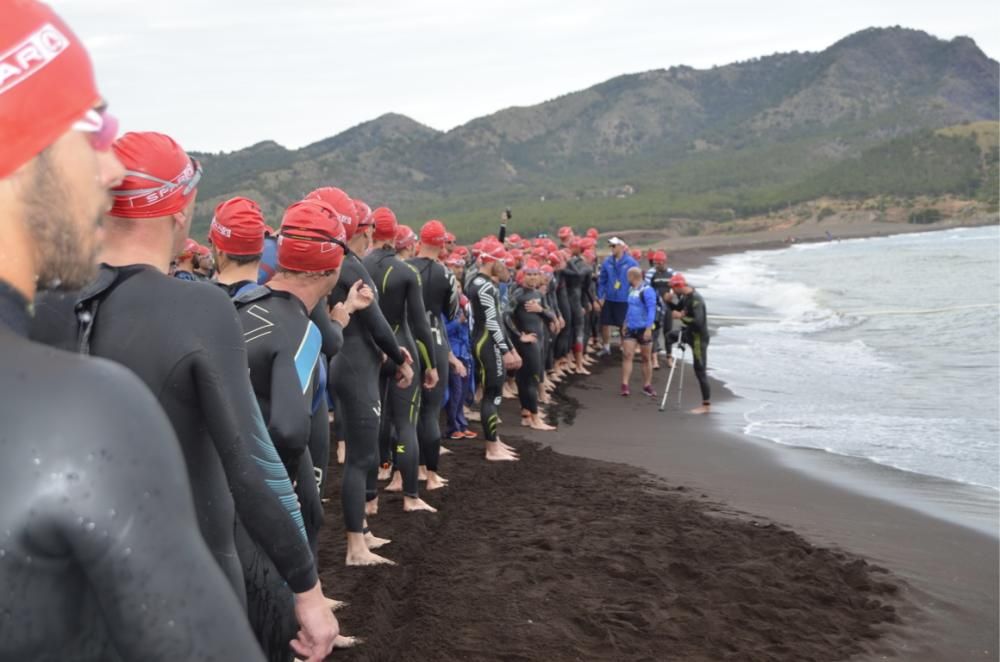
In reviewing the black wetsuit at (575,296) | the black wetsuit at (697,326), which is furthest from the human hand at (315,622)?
the black wetsuit at (575,296)

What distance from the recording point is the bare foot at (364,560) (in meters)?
6.16

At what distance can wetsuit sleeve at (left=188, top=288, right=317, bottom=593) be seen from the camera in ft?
7.46

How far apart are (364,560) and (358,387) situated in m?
1.10

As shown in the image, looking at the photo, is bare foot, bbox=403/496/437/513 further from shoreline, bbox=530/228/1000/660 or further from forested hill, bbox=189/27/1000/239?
forested hill, bbox=189/27/1000/239

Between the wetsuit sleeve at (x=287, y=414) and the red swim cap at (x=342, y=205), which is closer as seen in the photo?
the wetsuit sleeve at (x=287, y=414)

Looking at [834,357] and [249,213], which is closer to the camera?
[249,213]

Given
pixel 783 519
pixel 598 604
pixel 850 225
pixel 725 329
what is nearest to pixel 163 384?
pixel 598 604

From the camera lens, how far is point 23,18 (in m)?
1.24

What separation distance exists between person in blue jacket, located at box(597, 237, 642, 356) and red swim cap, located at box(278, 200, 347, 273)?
12075 mm

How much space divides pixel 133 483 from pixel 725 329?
24.2 m

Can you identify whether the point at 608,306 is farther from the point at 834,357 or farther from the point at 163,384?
the point at 163,384

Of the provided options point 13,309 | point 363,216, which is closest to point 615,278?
point 363,216

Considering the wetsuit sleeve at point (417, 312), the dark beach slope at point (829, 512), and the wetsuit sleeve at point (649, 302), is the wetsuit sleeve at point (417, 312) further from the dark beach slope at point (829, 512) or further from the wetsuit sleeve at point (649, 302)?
the wetsuit sleeve at point (649, 302)

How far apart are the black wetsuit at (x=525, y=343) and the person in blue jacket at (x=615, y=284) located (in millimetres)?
3829
